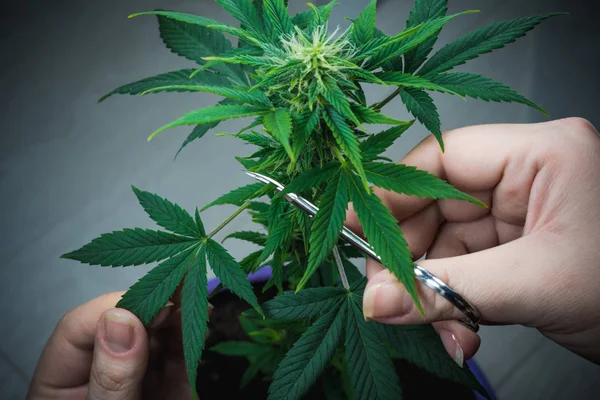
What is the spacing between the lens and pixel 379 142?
1.76 feet

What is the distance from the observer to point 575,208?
0.58 m

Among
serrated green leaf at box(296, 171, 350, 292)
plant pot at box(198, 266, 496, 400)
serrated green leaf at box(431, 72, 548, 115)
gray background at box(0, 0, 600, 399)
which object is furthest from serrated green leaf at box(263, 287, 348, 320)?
gray background at box(0, 0, 600, 399)

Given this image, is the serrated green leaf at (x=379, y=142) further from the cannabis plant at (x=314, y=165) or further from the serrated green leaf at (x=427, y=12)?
the serrated green leaf at (x=427, y=12)

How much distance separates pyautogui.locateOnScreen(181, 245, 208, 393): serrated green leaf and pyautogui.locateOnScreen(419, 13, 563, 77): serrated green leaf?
391mm

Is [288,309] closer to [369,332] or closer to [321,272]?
[369,332]

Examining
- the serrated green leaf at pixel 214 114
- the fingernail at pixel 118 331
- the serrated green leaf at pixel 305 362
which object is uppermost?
the serrated green leaf at pixel 214 114

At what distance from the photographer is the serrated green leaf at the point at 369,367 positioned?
0.55 metres

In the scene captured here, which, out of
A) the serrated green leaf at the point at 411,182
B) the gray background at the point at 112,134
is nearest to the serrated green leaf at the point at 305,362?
the serrated green leaf at the point at 411,182

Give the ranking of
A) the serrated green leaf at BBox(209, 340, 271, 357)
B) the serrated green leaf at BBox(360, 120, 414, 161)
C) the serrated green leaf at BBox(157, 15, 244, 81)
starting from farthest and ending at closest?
the serrated green leaf at BBox(209, 340, 271, 357) → the serrated green leaf at BBox(157, 15, 244, 81) → the serrated green leaf at BBox(360, 120, 414, 161)

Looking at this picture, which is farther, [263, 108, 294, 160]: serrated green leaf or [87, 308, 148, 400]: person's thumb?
[87, 308, 148, 400]: person's thumb

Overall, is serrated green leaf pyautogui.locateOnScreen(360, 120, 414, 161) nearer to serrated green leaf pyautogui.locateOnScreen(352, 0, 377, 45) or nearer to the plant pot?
serrated green leaf pyautogui.locateOnScreen(352, 0, 377, 45)

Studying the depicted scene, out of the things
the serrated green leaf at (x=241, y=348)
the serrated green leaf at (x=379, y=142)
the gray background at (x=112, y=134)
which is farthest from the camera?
the gray background at (x=112, y=134)

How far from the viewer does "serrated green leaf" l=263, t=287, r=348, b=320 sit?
1.93 feet

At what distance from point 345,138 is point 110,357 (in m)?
0.45
